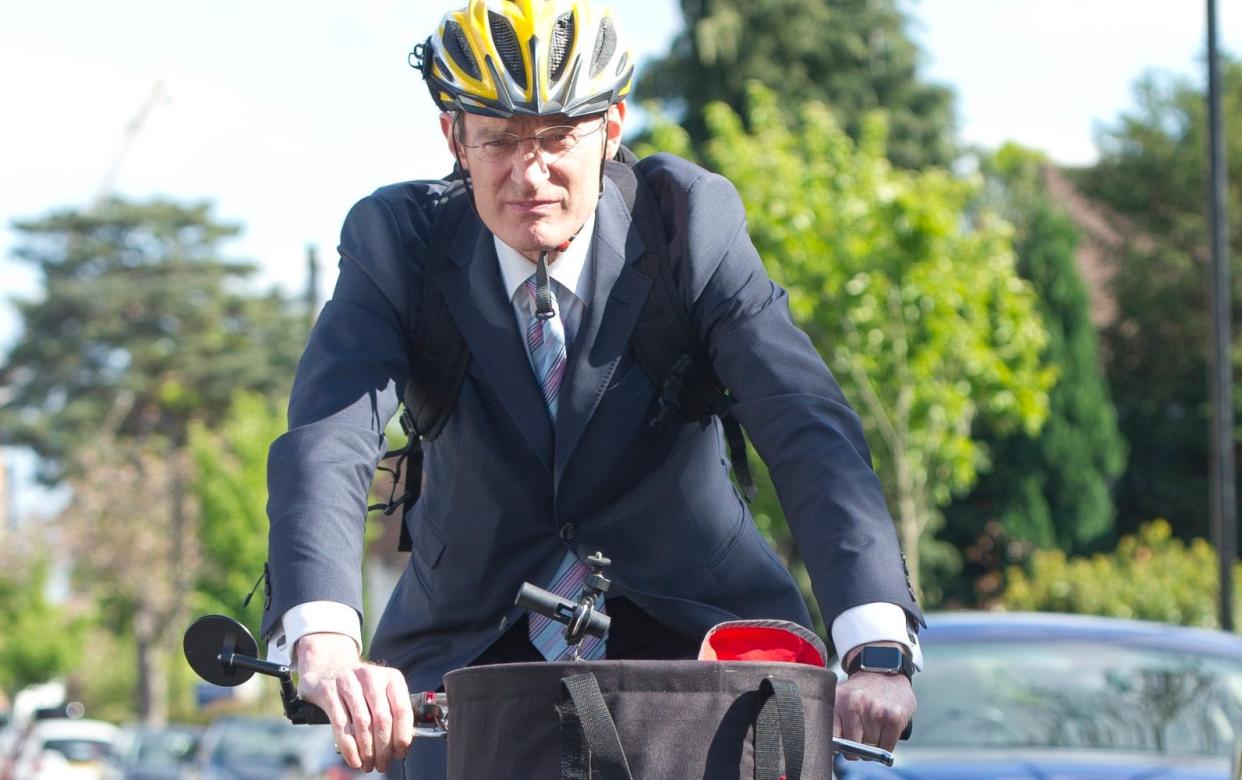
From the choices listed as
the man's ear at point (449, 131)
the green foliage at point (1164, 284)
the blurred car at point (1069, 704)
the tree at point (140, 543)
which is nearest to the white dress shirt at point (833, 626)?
the man's ear at point (449, 131)

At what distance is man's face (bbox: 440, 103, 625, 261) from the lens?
128 inches

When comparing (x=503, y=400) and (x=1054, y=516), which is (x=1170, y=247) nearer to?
(x=1054, y=516)

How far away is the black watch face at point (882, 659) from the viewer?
2.88 m

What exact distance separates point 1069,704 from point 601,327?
13.0 feet

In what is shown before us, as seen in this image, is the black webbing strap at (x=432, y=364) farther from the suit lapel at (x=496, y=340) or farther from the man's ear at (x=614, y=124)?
the man's ear at (x=614, y=124)

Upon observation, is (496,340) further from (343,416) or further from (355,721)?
(355,721)

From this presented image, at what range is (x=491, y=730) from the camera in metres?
2.58

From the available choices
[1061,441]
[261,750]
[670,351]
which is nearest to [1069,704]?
[670,351]

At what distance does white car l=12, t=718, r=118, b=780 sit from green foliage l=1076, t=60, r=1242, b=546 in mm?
21364

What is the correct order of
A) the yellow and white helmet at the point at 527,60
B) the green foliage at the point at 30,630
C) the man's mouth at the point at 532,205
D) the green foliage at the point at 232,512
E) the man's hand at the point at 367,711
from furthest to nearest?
the green foliage at the point at 30,630, the green foliage at the point at 232,512, the man's mouth at the point at 532,205, the yellow and white helmet at the point at 527,60, the man's hand at the point at 367,711

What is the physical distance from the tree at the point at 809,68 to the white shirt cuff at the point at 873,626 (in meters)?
39.1

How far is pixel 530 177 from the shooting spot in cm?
326

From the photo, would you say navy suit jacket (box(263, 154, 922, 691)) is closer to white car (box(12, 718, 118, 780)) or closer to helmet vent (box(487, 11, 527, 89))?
helmet vent (box(487, 11, 527, 89))

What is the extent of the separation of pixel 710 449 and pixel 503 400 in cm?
39
